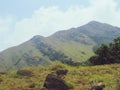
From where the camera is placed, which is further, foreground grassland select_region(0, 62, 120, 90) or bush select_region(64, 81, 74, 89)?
foreground grassland select_region(0, 62, 120, 90)

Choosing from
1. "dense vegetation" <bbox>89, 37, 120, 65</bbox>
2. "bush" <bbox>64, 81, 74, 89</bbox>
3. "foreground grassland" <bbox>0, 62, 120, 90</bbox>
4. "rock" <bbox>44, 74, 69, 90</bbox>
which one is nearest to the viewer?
"rock" <bbox>44, 74, 69, 90</bbox>

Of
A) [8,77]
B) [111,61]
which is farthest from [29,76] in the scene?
[111,61]

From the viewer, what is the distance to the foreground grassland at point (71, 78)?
49.5 meters

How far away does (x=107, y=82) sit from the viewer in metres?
47.7

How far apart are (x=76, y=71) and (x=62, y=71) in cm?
315

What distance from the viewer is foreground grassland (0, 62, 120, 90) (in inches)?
1947

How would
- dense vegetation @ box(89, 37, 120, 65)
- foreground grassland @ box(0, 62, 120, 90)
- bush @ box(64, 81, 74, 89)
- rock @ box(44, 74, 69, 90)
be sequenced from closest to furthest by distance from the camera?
rock @ box(44, 74, 69, 90), bush @ box(64, 81, 74, 89), foreground grassland @ box(0, 62, 120, 90), dense vegetation @ box(89, 37, 120, 65)

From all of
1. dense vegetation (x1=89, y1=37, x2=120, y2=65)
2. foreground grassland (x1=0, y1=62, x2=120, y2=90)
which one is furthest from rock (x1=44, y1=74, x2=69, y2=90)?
dense vegetation (x1=89, y1=37, x2=120, y2=65)

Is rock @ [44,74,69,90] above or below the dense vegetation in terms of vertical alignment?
below

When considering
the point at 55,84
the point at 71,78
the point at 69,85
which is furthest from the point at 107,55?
the point at 55,84

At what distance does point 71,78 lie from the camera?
56.0 meters

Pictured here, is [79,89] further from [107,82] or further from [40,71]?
[40,71]

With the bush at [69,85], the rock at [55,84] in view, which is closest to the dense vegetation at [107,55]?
the bush at [69,85]

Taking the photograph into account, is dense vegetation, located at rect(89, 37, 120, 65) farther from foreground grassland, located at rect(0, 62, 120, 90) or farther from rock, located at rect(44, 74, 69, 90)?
rock, located at rect(44, 74, 69, 90)
